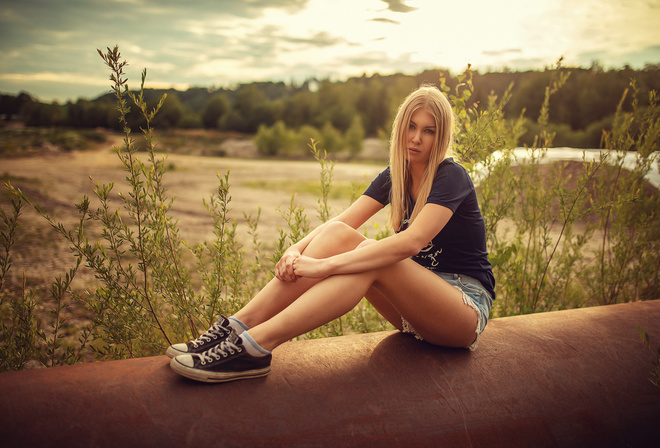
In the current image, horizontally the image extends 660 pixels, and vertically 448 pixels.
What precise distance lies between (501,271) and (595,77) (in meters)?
29.2

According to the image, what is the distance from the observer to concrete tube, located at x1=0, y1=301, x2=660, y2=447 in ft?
4.84

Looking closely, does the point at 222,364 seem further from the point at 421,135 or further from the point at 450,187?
the point at 421,135

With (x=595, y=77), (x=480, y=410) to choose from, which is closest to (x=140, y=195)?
(x=480, y=410)

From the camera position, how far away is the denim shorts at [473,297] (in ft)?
7.39

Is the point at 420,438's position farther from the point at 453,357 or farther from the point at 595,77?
the point at 595,77

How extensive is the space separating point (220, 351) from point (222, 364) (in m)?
0.09

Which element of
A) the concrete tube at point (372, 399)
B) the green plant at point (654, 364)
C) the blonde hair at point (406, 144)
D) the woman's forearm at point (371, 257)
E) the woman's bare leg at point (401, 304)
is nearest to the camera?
the concrete tube at point (372, 399)

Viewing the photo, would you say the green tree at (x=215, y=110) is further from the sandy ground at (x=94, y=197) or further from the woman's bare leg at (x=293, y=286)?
the woman's bare leg at (x=293, y=286)

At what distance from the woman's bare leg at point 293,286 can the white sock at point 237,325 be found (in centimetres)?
8

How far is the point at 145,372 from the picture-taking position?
1.70 metres

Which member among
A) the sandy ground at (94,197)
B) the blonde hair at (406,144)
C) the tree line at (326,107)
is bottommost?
the sandy ground at (94,197)

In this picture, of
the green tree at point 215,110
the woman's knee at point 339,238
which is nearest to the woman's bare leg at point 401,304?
the woman's knee at point 339,238

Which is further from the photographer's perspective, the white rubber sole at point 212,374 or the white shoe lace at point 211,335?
the white shoe lace at point 211,335

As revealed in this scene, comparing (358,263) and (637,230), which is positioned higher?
(358,263)
